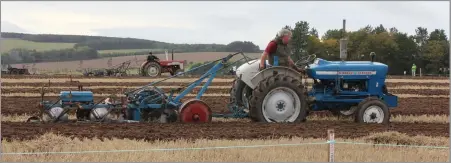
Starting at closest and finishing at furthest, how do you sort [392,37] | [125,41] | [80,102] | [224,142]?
[224,142] → [80,102] → [125,41] → [392,37]

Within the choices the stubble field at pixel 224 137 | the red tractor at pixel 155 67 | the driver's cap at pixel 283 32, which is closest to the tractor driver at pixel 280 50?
the driver's cap at pixel 283 32

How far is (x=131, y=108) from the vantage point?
11820 mm

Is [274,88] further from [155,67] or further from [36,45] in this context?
[36,45]

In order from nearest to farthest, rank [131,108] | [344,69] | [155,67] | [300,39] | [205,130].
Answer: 1. [205,130]
2. [131,108]
3. [344,69]
4. [155,67]
5. [300,39]

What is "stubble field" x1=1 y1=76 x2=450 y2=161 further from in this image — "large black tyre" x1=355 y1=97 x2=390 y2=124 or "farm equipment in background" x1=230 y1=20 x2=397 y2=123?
"farm equipment in background" x1=230 y1=20 x2=397 y2=123

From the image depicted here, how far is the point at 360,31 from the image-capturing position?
6312cm

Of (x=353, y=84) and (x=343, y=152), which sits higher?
(x=353, y=84)

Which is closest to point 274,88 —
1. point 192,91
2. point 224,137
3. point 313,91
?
point 313,91

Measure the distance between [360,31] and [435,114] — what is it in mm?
→ 48629

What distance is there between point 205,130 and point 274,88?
69.5 inches

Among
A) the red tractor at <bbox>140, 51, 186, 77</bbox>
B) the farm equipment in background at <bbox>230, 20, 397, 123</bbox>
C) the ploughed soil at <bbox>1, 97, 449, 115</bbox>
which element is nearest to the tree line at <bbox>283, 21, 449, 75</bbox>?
the red tractor at <bbox>140, 51, 186, 77</bbox>

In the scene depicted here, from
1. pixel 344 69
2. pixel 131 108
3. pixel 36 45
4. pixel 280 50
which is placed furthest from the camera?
pixel 36 45

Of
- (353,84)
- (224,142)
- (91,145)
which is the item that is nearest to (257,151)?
(224,142)

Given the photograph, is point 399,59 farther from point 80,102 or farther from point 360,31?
point 80,102
